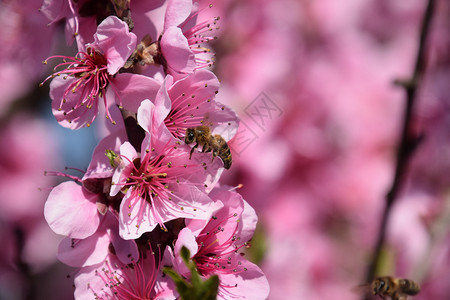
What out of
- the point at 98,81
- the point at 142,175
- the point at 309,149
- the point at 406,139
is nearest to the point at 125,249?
the point at 142,175

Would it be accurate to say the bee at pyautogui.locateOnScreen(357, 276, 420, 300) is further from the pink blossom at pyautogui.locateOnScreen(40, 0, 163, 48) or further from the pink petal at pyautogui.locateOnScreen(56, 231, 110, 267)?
the pink blossom at pyautogui.locateOnScreen(40, 0, 163, 48)

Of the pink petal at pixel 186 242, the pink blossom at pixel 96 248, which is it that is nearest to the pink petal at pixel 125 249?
the pink blossom at pixel 96 248

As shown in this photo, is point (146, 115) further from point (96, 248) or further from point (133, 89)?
point (96, 248)

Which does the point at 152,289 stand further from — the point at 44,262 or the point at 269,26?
the point at 269,26

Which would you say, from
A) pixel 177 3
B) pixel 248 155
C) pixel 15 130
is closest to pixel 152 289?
pixel 177 3

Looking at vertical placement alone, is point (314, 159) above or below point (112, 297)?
below

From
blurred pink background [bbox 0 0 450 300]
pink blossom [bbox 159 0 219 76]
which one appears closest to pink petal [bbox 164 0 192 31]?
pink blossom [bbox 159 0 219 76]
